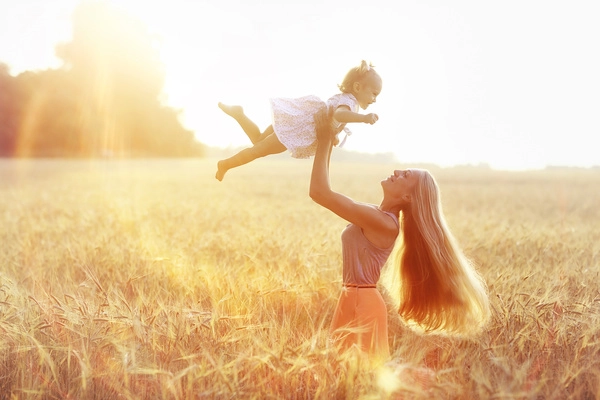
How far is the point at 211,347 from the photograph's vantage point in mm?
2215

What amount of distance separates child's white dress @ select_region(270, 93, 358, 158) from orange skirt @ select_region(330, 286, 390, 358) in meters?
0.73

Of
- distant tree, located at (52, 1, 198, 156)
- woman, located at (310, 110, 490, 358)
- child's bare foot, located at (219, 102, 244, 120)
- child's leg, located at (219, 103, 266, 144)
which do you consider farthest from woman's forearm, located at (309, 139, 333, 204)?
distant tree, located at (52, 1, 198, 156)

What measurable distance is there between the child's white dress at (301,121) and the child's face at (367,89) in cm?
5

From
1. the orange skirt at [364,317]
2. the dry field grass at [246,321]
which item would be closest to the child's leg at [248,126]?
the dry field grass at [246,321]

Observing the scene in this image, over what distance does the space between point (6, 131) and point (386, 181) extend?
38.5 meters

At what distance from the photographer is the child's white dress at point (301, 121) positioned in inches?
106

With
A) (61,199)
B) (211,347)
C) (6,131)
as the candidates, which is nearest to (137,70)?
(6,131)

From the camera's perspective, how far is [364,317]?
2.47 metres

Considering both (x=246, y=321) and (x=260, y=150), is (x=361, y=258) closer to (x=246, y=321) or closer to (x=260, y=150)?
(x=246, y=321)

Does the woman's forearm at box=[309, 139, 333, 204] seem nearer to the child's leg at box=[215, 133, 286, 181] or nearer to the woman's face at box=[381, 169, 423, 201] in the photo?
the woman's face at box=[381, 169, 423, 201]

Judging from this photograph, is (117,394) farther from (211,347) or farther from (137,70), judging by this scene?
(137,70)

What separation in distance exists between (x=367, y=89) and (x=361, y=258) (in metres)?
0.88

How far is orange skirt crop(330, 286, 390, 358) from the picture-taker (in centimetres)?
246

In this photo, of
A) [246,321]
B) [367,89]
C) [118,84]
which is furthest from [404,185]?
[118,84]
